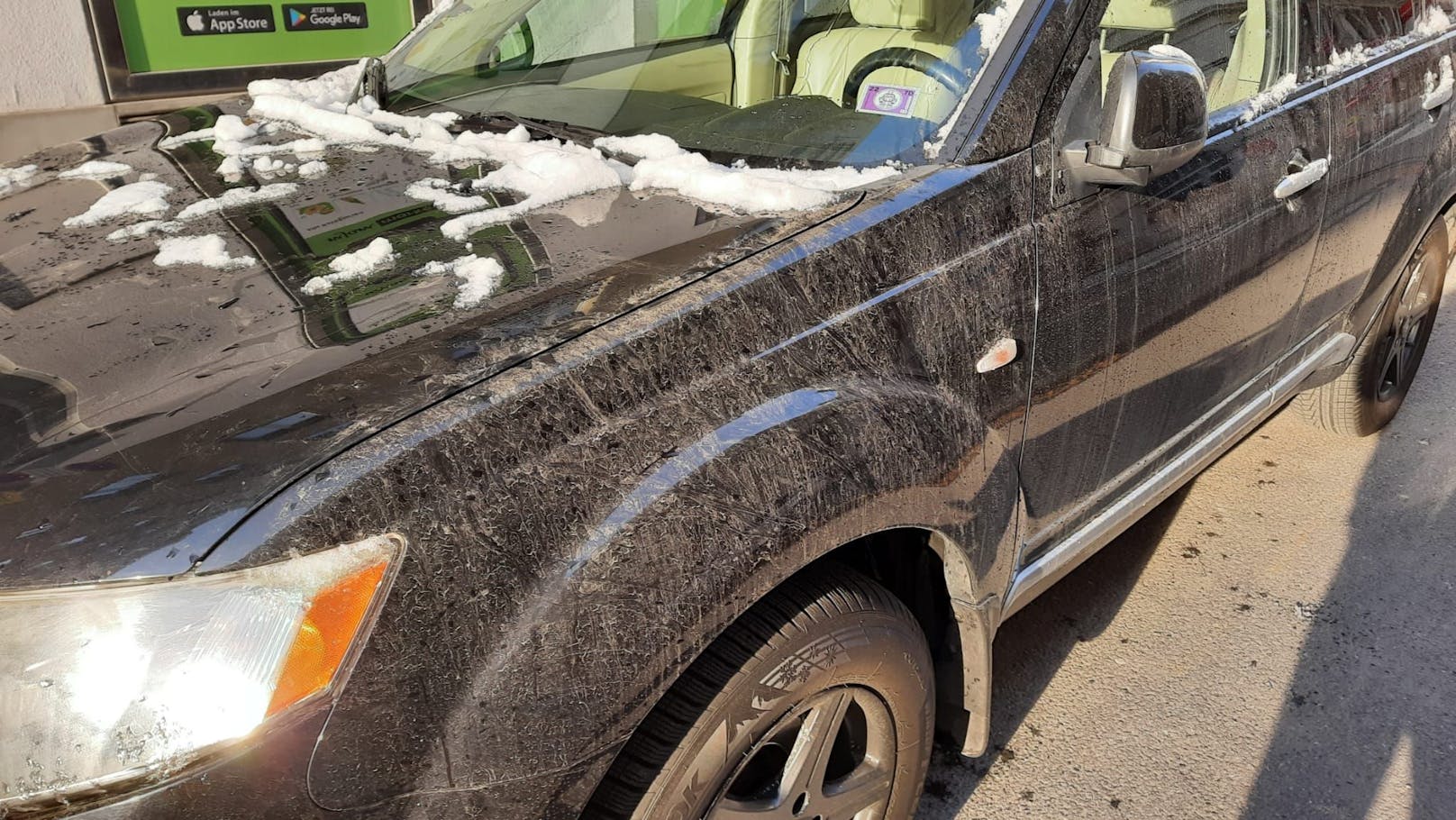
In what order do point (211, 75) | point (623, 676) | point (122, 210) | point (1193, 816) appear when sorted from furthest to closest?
point (211, 75)
point (1193, 816)
point (122, 210)
point (623, 676)

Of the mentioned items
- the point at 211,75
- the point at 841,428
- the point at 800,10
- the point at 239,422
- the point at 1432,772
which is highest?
the point at 800,10

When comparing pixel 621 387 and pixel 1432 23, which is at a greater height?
pixel 1432 23

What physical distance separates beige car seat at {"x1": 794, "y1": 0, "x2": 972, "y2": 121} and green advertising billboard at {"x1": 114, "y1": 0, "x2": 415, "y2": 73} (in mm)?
5068

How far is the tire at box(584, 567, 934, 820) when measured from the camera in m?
1.41

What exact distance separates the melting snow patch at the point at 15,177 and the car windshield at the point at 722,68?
77 cm

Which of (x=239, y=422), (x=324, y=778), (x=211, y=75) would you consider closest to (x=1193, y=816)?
(x=324, y=778)

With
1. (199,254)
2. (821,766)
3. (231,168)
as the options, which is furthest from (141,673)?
(231,168)

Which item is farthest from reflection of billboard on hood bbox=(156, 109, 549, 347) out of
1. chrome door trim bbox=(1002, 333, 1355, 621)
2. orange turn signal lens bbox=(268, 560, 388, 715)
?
chrome door trim bbox=(1002, 333, 1355, 621)

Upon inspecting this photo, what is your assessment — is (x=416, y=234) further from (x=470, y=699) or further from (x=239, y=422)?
(x=470, y=699)

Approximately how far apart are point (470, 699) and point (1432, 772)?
87.6 inches

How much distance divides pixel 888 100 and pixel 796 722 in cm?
120

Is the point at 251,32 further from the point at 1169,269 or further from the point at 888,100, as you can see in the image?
the point at 1169,269

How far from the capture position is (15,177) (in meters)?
2.19

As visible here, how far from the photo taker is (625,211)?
5.84 feet
